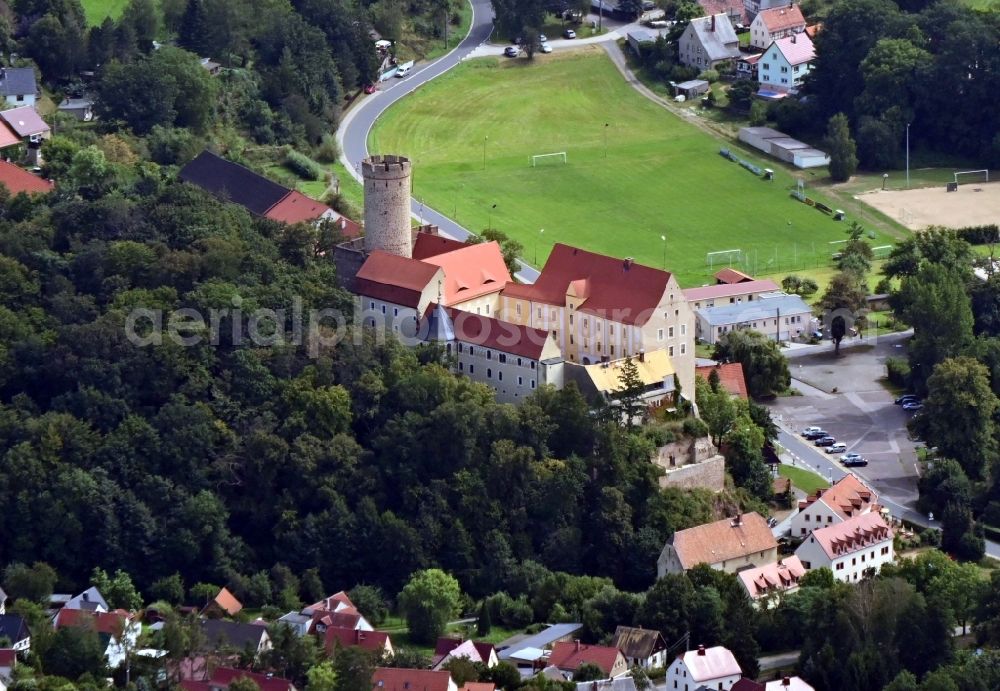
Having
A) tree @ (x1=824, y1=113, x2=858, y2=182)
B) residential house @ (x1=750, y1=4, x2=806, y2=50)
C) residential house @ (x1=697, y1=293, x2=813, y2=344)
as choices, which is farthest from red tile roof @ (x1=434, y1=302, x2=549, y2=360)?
residential house @ (x1=750, y1=4, x2=806, y2=50)

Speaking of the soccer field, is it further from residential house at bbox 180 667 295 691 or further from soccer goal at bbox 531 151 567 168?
residential house at bbox 180 667 295 691

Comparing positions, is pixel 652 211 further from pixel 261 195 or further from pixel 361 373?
pixel 361 373

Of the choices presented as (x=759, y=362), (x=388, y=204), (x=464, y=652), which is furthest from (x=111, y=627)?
(x=759, y=362)

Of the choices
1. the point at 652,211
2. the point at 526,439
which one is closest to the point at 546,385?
the point at 526,439

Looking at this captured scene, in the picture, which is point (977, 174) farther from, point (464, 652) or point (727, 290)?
point (464, 652)

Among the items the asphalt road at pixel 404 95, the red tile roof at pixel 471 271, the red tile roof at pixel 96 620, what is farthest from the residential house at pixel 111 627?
the asphalt road at pixel 404 95

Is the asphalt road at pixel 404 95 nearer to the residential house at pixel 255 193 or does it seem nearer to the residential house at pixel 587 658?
the residential house at pixel 255 193
